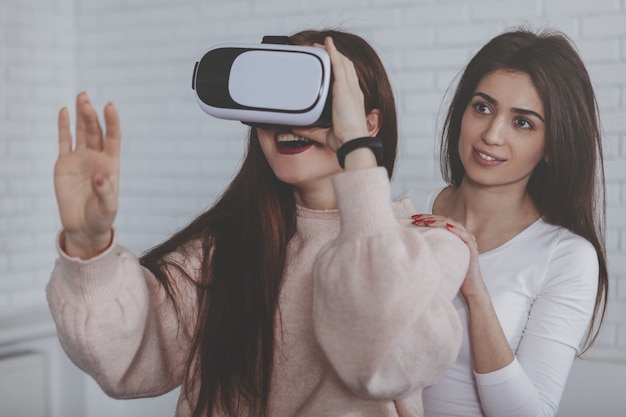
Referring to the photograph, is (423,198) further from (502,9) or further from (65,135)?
(65,135)

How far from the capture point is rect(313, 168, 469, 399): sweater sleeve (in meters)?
1.14

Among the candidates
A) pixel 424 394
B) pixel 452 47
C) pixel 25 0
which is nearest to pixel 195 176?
pixel 25 0

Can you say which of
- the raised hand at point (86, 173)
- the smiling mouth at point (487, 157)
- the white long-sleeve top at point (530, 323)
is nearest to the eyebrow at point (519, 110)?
the smiling mouth at point (487, 157)

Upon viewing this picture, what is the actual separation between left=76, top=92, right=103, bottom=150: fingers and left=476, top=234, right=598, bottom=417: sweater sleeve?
2.92 ft

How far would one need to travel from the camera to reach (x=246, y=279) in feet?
4.54

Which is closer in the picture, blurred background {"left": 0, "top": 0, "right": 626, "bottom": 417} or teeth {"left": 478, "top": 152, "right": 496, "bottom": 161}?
teeth {"left": 478, "top": 152, "right": 496, "bottom": 161}

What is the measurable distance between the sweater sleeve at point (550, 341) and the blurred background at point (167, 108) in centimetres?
57

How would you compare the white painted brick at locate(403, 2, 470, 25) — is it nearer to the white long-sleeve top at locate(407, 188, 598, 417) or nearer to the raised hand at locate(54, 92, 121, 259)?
the white long-sleeve top at locate(407, 188, 598, 417)

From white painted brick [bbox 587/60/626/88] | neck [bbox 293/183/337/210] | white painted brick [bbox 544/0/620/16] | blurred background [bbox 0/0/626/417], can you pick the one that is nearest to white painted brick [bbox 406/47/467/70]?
blurred background [bbox 0/0/626/417]

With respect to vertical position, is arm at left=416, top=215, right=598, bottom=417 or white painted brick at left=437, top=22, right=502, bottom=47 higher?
white painted brick at left=437, top=22, right=502, bottom=47

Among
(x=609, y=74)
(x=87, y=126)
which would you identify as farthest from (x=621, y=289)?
(x=87, y=126)

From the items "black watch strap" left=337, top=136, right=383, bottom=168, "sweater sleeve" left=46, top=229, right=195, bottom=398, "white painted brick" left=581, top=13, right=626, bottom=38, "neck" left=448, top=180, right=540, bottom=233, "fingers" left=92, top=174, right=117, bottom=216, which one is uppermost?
"white painted brick" left=581, top=13, right=626, bottom=38

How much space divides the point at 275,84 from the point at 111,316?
1.35 ft

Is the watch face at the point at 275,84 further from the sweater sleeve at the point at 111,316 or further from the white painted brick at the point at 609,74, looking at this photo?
the white painted brick at the point at 609,74
